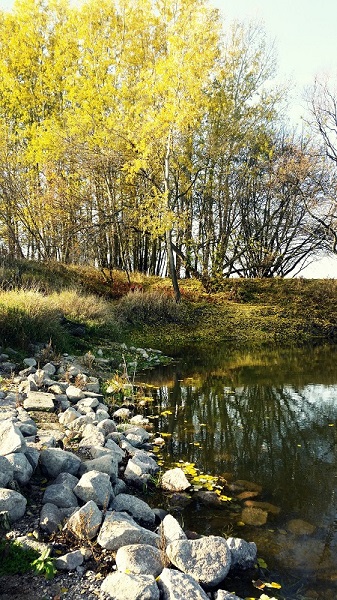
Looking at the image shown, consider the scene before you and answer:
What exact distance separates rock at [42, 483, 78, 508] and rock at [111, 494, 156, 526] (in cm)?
33

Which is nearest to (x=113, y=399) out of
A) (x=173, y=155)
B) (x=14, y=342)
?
(x=14, y=342)

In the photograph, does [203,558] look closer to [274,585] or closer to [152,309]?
[274,585]

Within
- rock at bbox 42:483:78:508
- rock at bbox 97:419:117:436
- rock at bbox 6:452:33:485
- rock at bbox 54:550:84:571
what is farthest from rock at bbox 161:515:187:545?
rock at bbox 97:419:117:436

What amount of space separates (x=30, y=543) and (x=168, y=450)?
2632mm

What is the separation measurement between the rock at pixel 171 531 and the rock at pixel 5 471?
118 centimetres

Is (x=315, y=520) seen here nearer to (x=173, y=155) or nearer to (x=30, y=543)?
(x=30, y=543)

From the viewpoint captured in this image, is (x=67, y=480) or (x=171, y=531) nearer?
(x=171, y=531)

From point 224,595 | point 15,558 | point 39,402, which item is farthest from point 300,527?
point 39,402

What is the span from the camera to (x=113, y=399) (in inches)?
280

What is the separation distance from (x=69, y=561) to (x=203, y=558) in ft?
2.75

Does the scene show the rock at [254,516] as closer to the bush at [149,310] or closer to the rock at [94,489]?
the rock at [94,489]

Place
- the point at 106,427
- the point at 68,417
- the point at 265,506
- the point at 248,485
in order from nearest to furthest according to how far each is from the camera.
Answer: the point at 265,506
the point at 248,485
the point at 106,427
the point at 68,417

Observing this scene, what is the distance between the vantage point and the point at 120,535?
3133mm

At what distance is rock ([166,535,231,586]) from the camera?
2.96 meters
